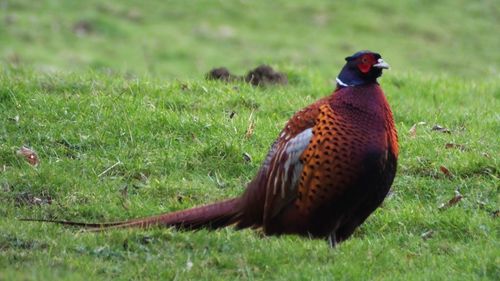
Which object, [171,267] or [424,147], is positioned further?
[424,147]

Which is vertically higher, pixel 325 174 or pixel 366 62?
pixel 366 62

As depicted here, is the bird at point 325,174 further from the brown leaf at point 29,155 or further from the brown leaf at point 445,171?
the brown leaf at point 445,171

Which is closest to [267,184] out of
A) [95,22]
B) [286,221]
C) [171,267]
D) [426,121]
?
[286,221]

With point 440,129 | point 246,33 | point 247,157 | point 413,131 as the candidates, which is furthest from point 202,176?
point 246,33

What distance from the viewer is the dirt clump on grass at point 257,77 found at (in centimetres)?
1105

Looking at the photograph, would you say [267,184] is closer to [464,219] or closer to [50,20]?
[464,219]

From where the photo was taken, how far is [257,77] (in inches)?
438

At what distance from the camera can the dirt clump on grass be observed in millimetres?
11055

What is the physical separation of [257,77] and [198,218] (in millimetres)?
4255

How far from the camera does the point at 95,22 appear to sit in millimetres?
21203

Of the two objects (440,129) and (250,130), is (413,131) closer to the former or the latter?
(440,129)

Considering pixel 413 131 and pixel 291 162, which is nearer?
pixel 291 162

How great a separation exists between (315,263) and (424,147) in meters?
2.63

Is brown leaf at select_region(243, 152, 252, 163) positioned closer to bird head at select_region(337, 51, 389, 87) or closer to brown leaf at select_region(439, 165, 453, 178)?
brown leaf at select_region(439, 165, 453, 178)
